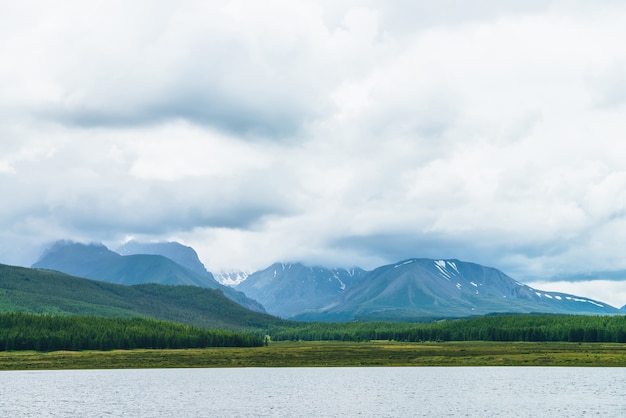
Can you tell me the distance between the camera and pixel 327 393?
12569 centimetres

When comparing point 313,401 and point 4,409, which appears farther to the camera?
point 313,401

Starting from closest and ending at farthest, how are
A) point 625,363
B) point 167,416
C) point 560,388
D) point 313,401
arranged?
point 167,416
point 313,401
point 560,388
point 625,363

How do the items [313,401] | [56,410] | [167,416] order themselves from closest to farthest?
1. [167,416]
2. [56,410]
3. [313,401]

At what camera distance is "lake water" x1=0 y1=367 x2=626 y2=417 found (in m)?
98.3

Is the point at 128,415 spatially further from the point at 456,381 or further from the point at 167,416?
the point at 456,381

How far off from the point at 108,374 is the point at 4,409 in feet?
286

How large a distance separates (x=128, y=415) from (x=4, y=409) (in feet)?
70.0

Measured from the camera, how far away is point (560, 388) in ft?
415

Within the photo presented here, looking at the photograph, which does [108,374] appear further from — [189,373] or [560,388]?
[560,388]

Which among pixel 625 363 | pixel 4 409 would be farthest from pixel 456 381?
pixel 4 409

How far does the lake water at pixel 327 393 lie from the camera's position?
98312 millimetres

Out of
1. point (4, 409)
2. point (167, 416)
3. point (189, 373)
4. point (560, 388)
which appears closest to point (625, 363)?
point (560, 388)

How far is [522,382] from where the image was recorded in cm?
14275

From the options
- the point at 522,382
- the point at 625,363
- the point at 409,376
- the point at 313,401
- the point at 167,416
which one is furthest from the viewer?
the point at 625,363
